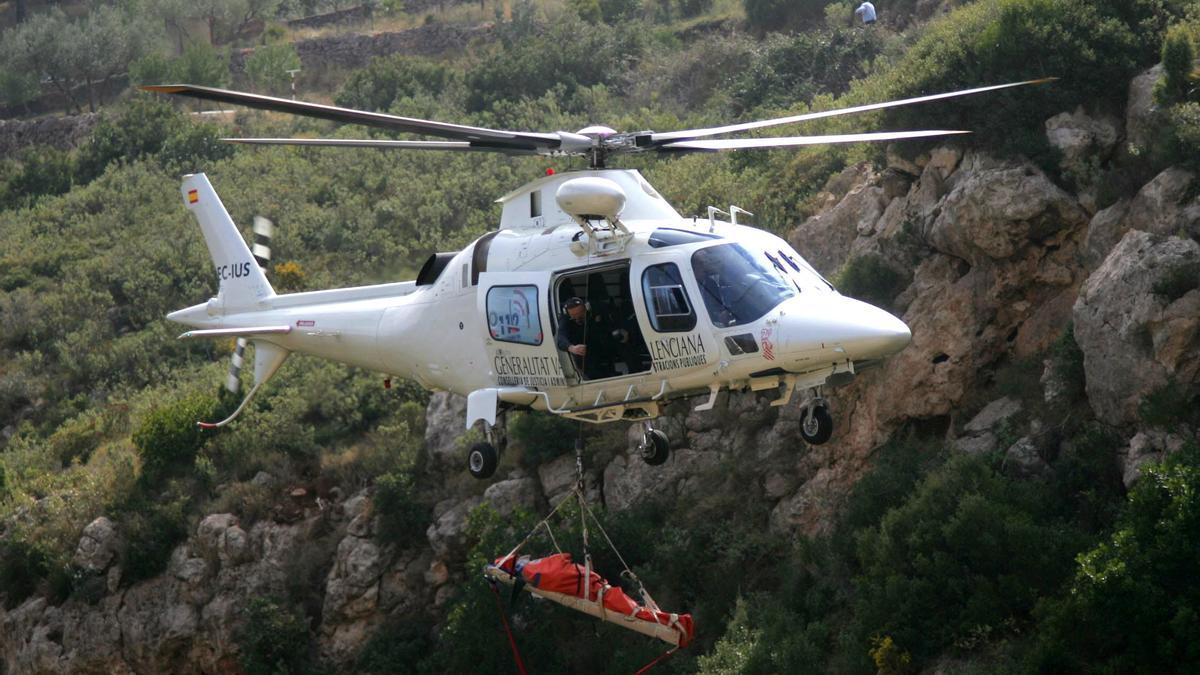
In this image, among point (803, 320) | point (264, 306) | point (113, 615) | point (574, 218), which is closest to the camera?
point (803, 320)

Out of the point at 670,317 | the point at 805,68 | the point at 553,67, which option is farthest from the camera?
the point at 553,67

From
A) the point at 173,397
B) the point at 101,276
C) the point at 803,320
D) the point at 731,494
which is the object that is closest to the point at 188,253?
the point at 101,276

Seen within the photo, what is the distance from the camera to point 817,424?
15.4 meters

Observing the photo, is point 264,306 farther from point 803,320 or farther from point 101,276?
point 101,276

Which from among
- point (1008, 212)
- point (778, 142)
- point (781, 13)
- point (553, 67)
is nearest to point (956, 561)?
point (1008, 212)

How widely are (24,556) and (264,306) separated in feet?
31.8

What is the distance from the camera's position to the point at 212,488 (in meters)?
27.3

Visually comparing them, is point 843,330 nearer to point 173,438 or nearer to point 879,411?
point 879,411

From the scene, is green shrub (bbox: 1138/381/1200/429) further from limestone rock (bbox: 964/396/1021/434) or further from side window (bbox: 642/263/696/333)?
side window (bbox: 642/263/696/333)

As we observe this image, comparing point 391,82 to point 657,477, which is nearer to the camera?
point 657,477

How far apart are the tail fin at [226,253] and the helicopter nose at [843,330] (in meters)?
8.57

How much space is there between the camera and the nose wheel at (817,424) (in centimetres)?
1537

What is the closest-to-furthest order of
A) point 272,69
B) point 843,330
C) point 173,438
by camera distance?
1. point 843,330
2. point 173,438
3. point 272,69

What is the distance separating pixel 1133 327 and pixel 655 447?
548cm
